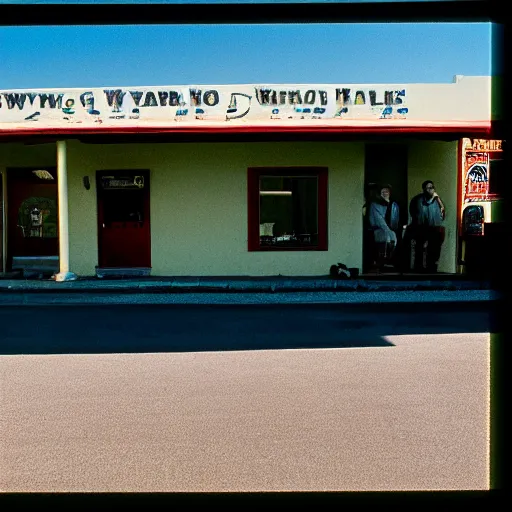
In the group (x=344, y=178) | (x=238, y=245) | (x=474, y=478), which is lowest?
(x=474, y=478)

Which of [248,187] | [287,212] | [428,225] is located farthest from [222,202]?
[428,225]

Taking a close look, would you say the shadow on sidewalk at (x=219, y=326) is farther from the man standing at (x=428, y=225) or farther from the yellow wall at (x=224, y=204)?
the yellow wall at (x=224, y=204)

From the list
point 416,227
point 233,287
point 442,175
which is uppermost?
point 442,175

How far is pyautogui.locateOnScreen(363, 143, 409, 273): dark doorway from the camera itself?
16188mm

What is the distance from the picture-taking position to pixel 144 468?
3879 millimetres

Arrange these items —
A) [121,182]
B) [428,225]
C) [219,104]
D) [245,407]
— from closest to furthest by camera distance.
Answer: [245,407]
[219,104]
[428,225]
[121,182]

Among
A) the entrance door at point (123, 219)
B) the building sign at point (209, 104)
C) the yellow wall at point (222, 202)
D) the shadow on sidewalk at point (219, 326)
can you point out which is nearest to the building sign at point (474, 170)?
the building sign at point (209, 104)

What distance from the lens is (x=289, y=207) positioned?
1563 centimetres

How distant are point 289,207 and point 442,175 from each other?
147 inches

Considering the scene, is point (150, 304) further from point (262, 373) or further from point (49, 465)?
point (49, 465)

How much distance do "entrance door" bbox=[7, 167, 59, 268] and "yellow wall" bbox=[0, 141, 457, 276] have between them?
1408 millimetres

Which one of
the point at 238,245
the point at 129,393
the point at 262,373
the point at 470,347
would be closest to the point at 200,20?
the point at 129,393

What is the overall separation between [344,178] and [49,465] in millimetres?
12441

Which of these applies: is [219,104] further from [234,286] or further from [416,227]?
[416,227]
